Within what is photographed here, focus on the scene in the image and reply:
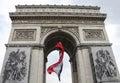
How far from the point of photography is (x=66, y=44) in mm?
18203

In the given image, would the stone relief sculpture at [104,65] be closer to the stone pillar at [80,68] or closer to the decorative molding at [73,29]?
the stone pillar at [80,68]

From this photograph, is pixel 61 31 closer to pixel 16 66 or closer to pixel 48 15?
pixel 48 15

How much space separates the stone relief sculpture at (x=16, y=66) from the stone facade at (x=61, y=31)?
643 millimetres

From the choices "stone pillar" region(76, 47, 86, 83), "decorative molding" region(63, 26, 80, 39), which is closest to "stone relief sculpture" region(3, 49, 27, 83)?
"stone pillar" region(76, 47, 86, 83)

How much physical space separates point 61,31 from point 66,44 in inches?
106

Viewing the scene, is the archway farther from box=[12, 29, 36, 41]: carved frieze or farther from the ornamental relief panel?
box=[12, 29, 36, 41]: carved frieze

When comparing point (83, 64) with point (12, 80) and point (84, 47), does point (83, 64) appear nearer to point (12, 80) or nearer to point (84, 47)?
point (84, 47)

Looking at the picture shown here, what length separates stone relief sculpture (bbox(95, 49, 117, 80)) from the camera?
1316cm

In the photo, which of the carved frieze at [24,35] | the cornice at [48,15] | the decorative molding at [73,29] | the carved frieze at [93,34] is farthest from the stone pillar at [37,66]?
the carved frieze at [93,34]

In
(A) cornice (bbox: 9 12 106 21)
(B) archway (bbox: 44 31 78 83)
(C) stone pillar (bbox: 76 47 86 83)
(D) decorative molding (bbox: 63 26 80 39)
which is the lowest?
(C) stone pillar (bbox: 76 47 86 83)

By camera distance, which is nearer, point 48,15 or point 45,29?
point 45,29

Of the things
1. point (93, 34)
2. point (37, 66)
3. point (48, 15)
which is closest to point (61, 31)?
point (48, 15)

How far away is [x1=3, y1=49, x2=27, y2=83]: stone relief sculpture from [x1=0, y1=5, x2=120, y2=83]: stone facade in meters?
0.64

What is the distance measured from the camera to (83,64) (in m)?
13.9
